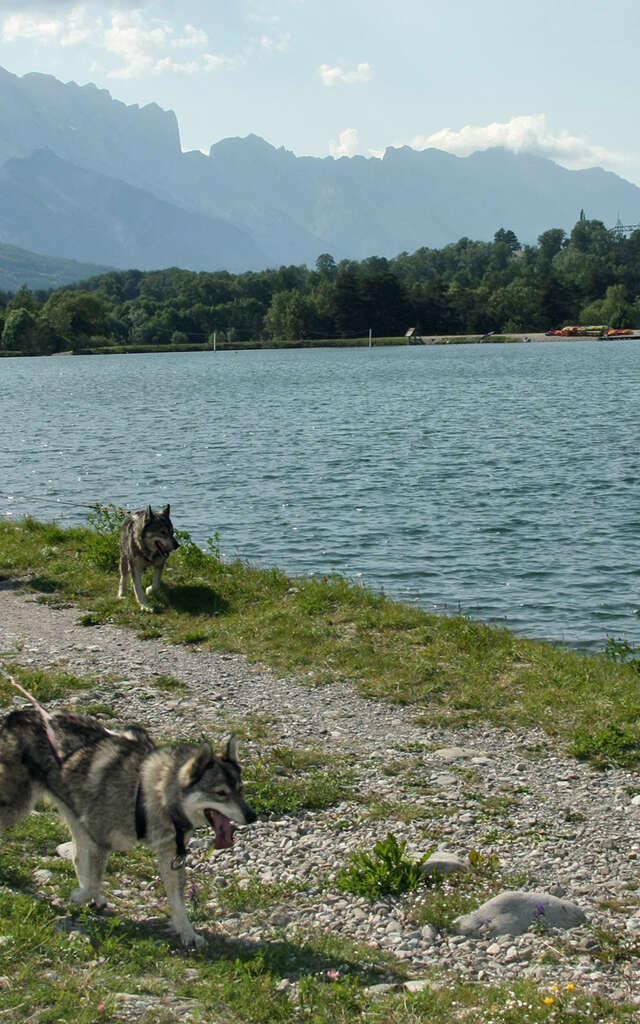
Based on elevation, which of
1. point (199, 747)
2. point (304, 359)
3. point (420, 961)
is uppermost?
point (304, 359)

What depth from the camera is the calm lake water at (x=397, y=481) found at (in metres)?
23.3

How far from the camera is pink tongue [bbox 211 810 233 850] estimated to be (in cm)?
696

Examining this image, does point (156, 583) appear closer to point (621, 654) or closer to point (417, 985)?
point (621, 654)

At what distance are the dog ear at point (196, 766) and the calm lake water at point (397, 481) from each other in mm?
12744

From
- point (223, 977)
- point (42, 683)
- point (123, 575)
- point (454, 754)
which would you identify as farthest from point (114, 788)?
point (123, 575)

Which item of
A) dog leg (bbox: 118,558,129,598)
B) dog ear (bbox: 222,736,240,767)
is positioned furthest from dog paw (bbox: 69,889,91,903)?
dog leg (bbox: 118,558,129,598)

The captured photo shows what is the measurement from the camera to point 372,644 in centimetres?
1552

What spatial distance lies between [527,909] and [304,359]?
524 feet

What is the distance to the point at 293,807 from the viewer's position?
958 centimetres

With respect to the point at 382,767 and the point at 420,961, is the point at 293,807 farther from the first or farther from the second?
the point at 420,961

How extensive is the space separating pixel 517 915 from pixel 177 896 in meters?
2.55

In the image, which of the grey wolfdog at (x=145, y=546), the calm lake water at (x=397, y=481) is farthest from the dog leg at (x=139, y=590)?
the calm lake water at (x=397, y=481)

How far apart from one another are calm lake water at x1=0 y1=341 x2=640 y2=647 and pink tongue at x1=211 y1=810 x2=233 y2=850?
1262 cm

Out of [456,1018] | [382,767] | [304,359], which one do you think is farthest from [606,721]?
[304,359]
